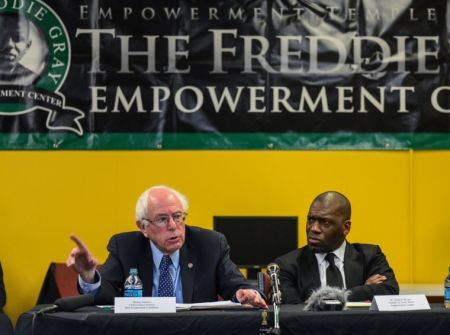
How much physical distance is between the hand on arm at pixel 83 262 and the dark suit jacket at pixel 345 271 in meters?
1.29

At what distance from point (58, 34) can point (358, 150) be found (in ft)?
7.33

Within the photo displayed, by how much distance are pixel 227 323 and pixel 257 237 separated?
2.84 meters

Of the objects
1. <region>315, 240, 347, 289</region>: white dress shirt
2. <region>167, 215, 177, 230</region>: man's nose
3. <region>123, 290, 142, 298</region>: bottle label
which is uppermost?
<region>167, 215, 177, 230</region>: man's nose

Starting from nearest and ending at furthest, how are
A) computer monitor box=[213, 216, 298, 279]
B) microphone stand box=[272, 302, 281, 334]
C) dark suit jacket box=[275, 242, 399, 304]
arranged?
microphone stand box=[272, 302, 281, 334] → dark suit jacket box=[275, 242, 399, 304] → computer monitor box=[213, 216, 298, 279]

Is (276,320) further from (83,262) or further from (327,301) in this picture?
(83,262)

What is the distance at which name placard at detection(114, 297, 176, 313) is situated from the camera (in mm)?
4277

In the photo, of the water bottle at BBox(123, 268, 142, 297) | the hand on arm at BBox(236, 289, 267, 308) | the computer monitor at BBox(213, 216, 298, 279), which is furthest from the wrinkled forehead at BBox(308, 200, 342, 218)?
the hand on arm at BBox(236, 289, 267, 308)

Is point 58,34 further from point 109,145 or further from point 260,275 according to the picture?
point 260,275

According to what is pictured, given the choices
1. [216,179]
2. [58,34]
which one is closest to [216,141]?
[216,179]

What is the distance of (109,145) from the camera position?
24.1 ft

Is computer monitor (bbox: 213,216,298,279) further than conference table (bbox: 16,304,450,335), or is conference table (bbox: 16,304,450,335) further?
computer monitor (bbox: 213,216,298,279)

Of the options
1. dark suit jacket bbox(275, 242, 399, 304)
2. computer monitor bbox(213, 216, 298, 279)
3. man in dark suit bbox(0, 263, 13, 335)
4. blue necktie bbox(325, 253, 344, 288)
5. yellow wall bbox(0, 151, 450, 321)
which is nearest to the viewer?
dark suit jacket bbox(275, 242, 399, 304)

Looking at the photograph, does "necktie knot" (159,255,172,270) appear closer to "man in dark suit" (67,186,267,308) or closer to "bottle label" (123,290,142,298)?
"man in dark suit" (67,186,267,308)

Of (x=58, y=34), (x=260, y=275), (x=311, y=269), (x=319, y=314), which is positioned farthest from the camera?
(x=58, y=34)
